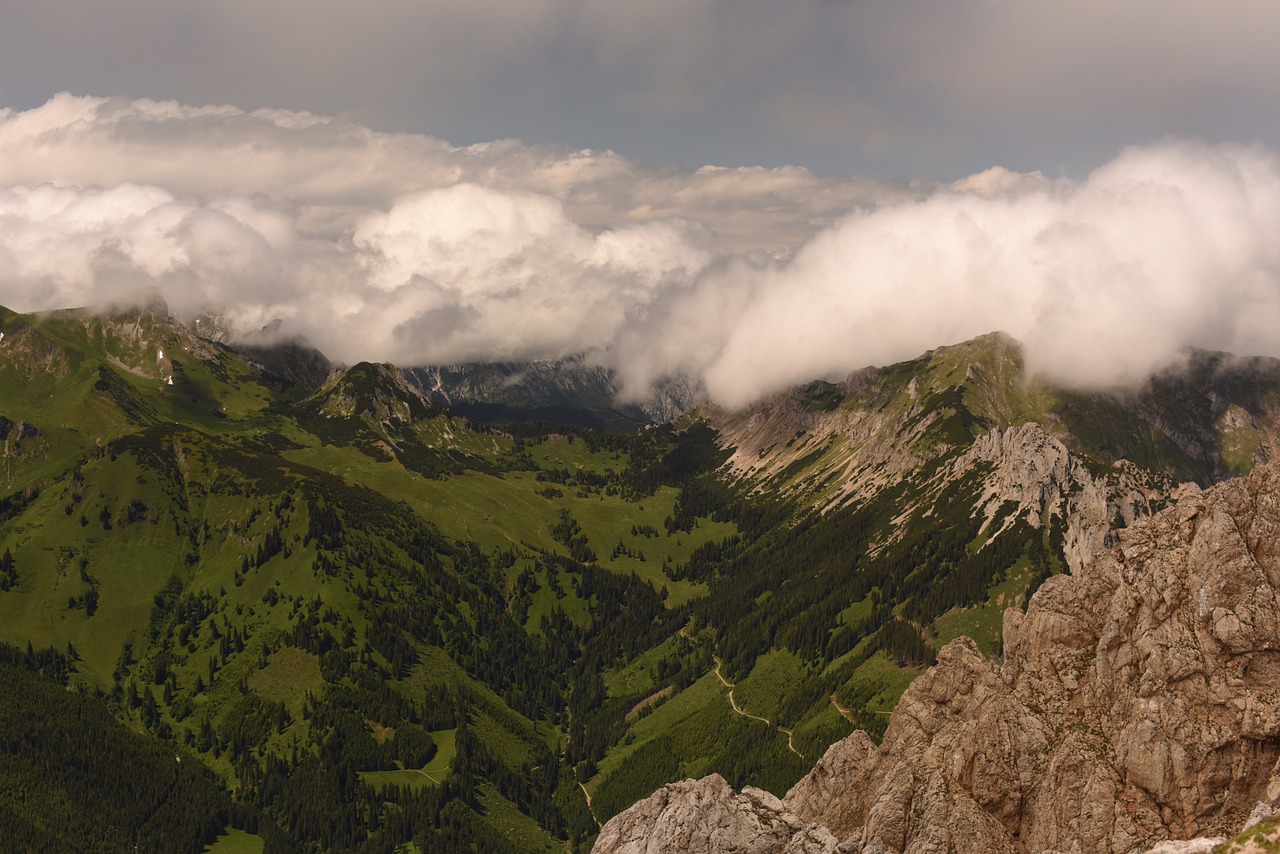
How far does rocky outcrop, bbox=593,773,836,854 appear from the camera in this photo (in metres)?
89.1

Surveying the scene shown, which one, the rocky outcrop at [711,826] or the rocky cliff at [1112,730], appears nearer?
the rocky cliff at [1112,730]

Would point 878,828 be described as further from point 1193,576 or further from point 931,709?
point 1193,576

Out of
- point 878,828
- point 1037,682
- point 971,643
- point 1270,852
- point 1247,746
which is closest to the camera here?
point 1270,852

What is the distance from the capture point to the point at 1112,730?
8750 centimetres

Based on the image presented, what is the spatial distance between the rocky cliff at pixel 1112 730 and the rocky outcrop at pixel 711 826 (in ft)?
0.64

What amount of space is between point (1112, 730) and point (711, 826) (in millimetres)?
37934

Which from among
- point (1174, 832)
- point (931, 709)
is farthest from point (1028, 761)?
point (931, 709)

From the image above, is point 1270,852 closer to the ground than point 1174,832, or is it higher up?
higher up

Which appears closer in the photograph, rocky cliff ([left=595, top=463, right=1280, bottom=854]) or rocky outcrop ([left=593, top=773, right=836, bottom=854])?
rocky cliff ([left=595, top=463, right=1280, bottom=854])

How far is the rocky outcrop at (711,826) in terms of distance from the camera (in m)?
89.1

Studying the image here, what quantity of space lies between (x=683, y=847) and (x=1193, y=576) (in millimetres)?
54385

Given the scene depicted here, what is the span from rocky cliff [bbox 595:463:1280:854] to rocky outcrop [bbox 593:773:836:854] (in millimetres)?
196

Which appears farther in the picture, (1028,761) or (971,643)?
(971,643)

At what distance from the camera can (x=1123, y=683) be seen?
89.4 metres
